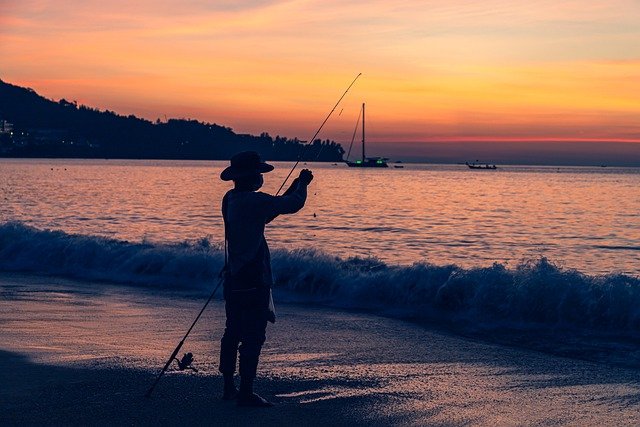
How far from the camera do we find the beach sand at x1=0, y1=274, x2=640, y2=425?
6.00 metres

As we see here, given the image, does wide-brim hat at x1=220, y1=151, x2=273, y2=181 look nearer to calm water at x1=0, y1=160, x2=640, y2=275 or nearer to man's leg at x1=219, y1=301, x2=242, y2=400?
man's leg at x1=219, y1=301, x2=242, y2=400

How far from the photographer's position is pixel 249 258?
6023mm

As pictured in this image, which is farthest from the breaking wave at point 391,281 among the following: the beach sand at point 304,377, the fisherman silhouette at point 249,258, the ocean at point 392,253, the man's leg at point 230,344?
the fisherman silhouette at point 249,258

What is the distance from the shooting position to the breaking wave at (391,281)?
37.2 ft

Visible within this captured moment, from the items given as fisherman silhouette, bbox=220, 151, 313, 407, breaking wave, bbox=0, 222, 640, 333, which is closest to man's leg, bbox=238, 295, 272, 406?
fisherman silhouette, bbox=220, 151, 313, 407

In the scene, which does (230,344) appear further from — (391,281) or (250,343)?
(391,281)

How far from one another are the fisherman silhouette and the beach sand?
44 cm

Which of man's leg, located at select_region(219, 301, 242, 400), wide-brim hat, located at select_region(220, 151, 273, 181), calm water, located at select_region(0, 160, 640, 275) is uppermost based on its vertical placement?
wide-brim hat, located at select_region(220, 151, 273, 181)

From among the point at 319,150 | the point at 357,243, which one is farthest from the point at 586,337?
the point at 357,243

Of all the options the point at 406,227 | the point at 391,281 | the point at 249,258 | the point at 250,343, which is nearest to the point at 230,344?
the point at 250,343

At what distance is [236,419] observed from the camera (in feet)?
19.2

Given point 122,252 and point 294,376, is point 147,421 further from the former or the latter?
point 122,252

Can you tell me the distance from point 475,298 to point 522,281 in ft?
2.31

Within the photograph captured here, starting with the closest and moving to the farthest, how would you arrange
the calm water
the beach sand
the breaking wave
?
the beach sand → the breaking wave → the calm water
